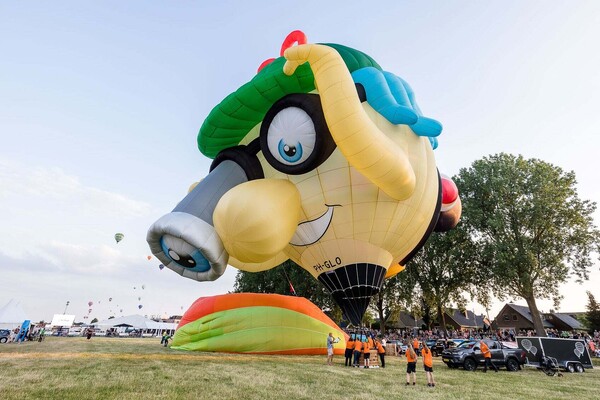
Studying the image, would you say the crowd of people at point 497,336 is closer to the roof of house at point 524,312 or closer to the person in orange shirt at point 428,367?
the person in orange shirt at point 428,367

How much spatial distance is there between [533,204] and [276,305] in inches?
678

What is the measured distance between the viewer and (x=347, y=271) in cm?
808

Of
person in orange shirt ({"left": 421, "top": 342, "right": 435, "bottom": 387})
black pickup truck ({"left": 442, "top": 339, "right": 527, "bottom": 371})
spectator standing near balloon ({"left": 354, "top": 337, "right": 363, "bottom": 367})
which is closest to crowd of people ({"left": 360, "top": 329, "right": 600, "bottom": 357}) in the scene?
black pickup truck ({"left": 442, "top": 339, "right": 527, "bottom": 371})

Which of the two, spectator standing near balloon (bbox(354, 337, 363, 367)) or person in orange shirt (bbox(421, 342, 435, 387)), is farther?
spectator standing near balloon (bbox(354, 337, 363, 367))

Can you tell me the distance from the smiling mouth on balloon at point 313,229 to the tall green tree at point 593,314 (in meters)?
48.9

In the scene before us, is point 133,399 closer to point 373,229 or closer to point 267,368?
point 267,368

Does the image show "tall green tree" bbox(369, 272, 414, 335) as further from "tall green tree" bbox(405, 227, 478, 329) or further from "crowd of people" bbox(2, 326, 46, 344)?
"crowd of people" bbox(2, 326, 46, 344)

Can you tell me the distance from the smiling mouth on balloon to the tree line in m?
16.8

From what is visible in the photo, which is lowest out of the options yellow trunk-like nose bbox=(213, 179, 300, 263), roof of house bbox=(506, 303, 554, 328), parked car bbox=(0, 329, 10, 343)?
parked car bbox=(0, 329, 10, 343)

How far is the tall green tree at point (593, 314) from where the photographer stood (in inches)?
1617

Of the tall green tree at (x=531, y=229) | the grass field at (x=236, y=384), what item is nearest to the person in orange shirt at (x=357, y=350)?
the grass field at (x=236, y=384)

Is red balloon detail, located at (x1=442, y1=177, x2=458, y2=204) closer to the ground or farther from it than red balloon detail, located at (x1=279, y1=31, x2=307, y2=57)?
closer to the ground

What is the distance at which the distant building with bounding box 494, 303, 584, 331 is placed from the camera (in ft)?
167

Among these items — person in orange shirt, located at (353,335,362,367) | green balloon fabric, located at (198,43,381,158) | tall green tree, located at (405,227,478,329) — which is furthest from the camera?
tall green tree, located at (405,227,478,329)
